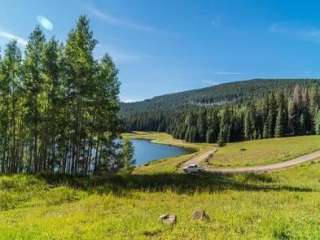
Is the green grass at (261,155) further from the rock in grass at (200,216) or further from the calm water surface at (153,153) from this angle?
the rock in grass at (200,216)

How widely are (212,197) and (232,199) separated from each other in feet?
3.15

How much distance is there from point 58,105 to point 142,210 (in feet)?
66.6

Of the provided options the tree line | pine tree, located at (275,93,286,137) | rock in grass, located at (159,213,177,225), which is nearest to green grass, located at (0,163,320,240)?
rock in grass, located at (159,213,177,225)

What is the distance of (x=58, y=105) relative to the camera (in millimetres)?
31203

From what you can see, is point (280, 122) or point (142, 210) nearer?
point (142, 210)

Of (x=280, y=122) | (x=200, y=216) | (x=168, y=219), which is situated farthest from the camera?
(x=280, y=122)

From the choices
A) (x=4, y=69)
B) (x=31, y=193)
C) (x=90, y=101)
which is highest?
(x=4, y=69)

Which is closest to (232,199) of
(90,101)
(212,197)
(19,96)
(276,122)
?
(212,197)

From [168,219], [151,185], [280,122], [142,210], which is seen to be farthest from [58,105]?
[280,122]

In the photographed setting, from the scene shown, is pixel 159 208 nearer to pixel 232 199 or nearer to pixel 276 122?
pixel 232 199

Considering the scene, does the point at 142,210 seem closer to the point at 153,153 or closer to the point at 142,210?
the point at 142,210

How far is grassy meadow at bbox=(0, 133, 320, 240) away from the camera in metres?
9.37

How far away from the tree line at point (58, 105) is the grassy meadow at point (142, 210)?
32.0 feet

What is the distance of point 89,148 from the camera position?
36781 millimetres
